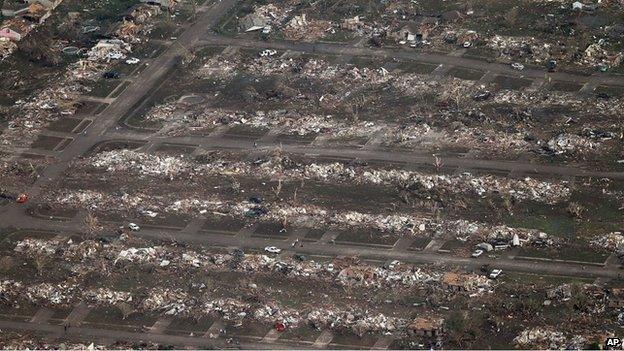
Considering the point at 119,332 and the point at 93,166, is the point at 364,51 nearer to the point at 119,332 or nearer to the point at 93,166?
the point at 93,166

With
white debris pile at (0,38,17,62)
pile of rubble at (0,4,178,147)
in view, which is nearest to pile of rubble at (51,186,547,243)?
pile of rubble at (0,4,178,147)

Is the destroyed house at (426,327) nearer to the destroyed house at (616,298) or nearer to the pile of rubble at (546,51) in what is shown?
the destroyed house at (616,298)

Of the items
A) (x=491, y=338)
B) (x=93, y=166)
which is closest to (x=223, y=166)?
(x=93, y=166)

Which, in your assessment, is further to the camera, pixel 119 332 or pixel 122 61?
pixel 122 61

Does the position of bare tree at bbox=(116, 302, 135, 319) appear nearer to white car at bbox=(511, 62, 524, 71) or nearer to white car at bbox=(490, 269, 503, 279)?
white car at bbox=(490, 269, 503, 279)

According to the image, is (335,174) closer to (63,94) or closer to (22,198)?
(22,198)

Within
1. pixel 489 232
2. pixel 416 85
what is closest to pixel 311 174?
pixel 489 232
